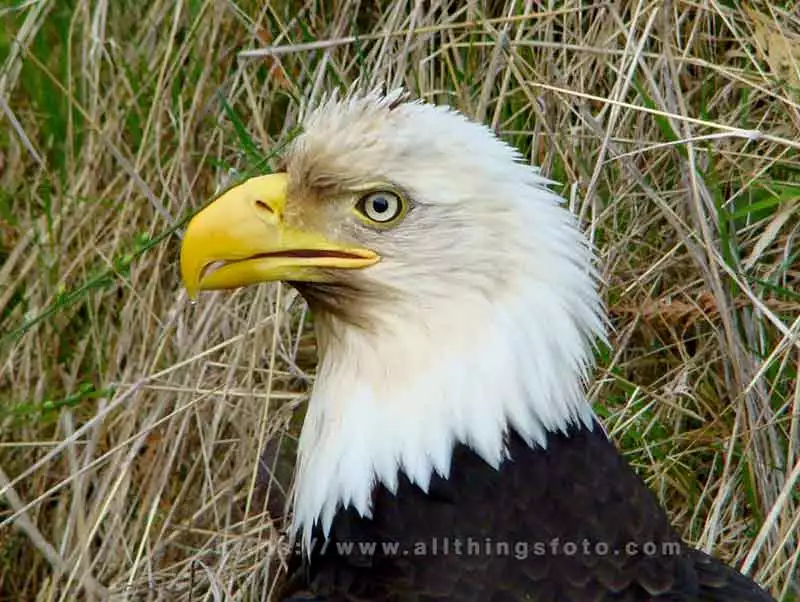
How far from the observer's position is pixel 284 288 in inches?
163

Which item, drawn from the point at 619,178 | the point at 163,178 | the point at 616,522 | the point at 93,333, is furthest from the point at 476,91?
the point at 616,522

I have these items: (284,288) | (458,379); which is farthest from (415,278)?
(284,288)

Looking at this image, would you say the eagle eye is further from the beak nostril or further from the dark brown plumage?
the dark brown plumage

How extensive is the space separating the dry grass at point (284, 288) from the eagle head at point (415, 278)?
0.68 meters

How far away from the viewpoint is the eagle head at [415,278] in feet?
9.57

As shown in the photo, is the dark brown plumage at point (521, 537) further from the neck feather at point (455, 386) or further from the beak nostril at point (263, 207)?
the beak nostril at point (263, 207)

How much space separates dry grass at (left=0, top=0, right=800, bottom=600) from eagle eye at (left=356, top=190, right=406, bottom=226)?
2.67 ft

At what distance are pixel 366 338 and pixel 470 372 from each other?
222 millimetres

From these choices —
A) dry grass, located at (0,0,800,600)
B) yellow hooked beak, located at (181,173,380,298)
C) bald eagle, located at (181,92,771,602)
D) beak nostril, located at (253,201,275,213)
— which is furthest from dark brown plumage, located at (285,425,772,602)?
dry grass, located at (0,0,800,600)

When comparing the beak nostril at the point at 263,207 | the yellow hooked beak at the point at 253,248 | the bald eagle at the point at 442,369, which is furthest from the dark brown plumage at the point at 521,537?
the beak nostril at the point at 263,207

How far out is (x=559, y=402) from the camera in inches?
117

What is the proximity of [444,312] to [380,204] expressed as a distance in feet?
Answer: 0.80

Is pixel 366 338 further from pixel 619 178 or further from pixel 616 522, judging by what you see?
pixel 619 178

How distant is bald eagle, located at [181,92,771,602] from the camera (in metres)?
2.87
